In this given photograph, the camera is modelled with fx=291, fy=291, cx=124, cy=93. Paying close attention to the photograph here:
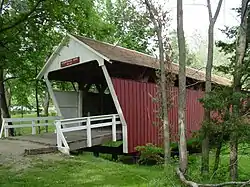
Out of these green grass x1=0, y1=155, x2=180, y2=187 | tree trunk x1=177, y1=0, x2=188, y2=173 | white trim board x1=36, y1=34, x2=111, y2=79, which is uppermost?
white trim board x1=36, y1=34, x2=111, y2=79

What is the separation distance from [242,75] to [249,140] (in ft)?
3.87

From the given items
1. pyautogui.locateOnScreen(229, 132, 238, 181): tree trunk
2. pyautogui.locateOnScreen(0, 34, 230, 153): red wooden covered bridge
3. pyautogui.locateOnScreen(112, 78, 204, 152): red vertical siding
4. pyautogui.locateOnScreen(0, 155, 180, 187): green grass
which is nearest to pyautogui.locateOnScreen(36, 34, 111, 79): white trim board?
pyautogui.locateOnScreen(0, 34, 230, 153): red wooden covered bridge

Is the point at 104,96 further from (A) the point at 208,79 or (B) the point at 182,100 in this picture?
(B) the point at 182,100

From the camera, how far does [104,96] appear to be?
1465cm

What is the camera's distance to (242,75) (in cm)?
525

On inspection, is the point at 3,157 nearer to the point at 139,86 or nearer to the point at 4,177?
the point at 4,177

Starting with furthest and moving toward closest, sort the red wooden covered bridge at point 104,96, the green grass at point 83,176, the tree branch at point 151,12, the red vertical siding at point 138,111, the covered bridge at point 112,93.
Result: the red vertical siding at point 138,111 → the covered bridge at point 112,93 → the red wooden covered bridge at point 104,96 → the tree branch at point 151,12 → the green grass at point 83,176

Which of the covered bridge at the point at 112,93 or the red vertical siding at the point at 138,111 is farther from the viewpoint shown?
the red vertical siding at the point at 138,111

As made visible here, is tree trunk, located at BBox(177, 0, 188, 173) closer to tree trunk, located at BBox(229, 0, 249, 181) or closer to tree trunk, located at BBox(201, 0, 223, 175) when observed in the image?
tree trunk, located at BBox(201, 0, 223, 175)

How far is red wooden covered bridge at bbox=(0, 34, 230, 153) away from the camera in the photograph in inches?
391

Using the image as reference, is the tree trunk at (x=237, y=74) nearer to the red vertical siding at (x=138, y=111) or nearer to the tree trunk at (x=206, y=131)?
the tree trunk at (x=206, y=131)

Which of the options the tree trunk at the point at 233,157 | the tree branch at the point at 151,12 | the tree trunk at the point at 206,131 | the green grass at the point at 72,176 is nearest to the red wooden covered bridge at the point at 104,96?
the green grass at the point at 72,176

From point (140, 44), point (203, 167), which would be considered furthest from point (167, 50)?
point (140, 44)

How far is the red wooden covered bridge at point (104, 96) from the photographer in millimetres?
9922
